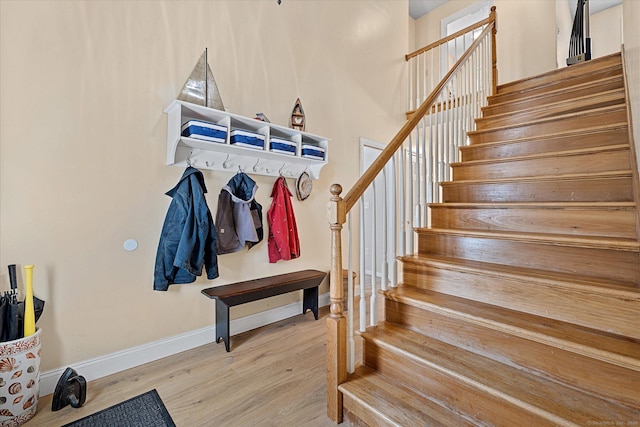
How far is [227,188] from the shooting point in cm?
244

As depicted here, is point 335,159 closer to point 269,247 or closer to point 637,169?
point 269,247

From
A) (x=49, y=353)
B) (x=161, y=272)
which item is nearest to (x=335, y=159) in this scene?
(x=161, y=272)

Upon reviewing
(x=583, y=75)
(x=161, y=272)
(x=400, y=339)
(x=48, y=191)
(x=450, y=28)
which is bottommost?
(x=400, y=339)

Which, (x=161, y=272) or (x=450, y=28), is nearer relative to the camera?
(x=161, y=272)

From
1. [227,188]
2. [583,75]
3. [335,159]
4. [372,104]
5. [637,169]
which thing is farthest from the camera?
[372,104]

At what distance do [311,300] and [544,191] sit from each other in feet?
6.83

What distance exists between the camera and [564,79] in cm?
276

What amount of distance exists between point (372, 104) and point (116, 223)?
10.3ft

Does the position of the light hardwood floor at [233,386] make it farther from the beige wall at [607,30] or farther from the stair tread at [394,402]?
the beige wall at [607,30]

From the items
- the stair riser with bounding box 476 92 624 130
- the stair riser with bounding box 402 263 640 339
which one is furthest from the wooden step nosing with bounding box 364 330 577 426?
the stair riser with bounding box 476 92 624 130

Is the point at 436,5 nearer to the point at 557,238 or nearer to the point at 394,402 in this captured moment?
the point at 557,238

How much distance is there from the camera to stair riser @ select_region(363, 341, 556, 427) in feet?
3.58

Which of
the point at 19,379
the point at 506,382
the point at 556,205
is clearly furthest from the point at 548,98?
the point at 19,379

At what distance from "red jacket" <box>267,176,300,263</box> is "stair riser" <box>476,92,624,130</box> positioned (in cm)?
199
